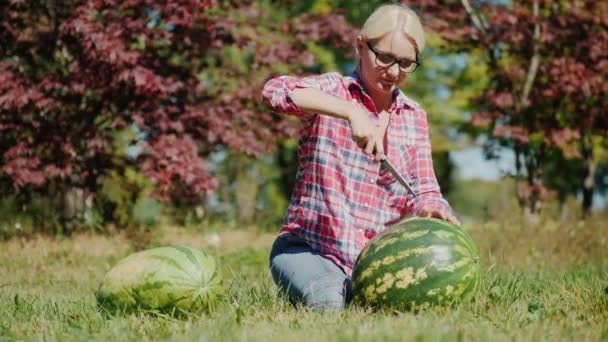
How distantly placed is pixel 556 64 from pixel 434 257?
285 inches

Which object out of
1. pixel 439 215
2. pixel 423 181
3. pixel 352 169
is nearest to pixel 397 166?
pixel 423 181

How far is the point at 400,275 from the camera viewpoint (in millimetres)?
2895

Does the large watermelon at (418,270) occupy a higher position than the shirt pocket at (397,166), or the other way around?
the shirt pocket at (397,166)

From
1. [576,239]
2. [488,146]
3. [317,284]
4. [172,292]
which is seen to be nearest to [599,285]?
[317,284]

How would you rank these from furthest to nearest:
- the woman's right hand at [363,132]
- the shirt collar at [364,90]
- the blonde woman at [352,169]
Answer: the shirt collar at [364,90] → the blonde woman at [352,169] → the woman's right hand at [363,132]

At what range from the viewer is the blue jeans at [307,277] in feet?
10.4

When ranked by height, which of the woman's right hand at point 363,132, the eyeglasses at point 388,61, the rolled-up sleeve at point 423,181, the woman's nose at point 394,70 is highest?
the eyeglasses at point 388,61

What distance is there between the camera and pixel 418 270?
288 cm

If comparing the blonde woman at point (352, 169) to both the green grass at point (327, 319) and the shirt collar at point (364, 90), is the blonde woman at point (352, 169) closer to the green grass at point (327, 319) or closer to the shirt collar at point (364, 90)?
the shirt collar at point (364, 90)

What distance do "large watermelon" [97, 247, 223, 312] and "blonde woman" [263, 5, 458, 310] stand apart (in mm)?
462

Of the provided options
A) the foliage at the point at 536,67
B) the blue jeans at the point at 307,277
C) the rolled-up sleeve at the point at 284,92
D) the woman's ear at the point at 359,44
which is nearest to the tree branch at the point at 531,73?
the foliage at the point at 536,67

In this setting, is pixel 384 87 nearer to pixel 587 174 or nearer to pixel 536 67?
pixel 536 67

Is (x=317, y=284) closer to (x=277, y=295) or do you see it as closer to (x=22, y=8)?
(x=277, y=295)

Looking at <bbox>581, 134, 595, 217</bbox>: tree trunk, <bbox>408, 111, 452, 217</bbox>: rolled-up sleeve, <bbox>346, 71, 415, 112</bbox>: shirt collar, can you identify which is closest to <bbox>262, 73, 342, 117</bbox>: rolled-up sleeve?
<bbox>346, 71, 415, 112</bbox>: shirt collar
